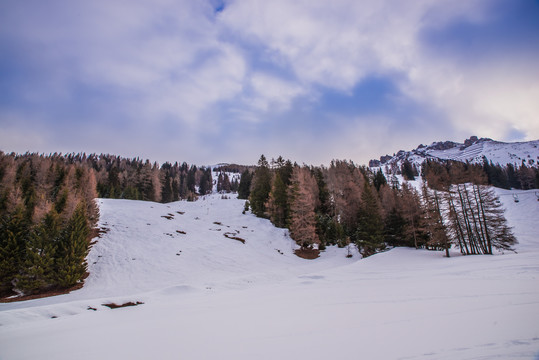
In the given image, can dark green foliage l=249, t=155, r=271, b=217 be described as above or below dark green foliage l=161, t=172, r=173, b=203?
below

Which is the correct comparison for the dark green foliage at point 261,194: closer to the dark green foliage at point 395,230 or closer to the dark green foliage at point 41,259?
the dark green foliage at point 395,230

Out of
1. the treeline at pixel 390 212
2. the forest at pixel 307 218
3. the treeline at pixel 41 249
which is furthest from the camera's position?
the treeline at pixel 390 212

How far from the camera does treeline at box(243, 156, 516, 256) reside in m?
25.2

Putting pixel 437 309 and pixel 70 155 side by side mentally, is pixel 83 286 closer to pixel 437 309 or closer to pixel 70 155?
pixel 437 309

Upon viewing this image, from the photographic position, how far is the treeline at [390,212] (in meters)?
25.2

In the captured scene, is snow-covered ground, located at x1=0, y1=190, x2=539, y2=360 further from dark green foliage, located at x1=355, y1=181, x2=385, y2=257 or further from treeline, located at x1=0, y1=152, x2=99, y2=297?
dark green foliage, located at x1=355, y1=181, x2=385, y2=257

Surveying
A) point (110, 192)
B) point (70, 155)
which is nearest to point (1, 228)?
point (110, 192)

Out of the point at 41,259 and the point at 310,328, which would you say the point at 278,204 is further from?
the point at 310,328

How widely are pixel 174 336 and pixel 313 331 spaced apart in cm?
336

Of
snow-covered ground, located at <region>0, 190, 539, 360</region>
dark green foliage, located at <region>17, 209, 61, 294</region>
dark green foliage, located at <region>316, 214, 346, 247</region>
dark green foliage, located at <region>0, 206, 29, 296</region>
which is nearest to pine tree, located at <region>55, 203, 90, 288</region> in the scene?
dark green foliage, located at <region>17, 209, 61, 294</region>

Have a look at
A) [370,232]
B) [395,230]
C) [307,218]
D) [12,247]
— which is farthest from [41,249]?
[395,230]

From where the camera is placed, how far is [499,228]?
25.0 m

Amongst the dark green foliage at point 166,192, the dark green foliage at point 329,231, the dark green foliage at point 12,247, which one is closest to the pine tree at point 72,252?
the dark green foliage at point 12,247

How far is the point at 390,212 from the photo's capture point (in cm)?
3697
